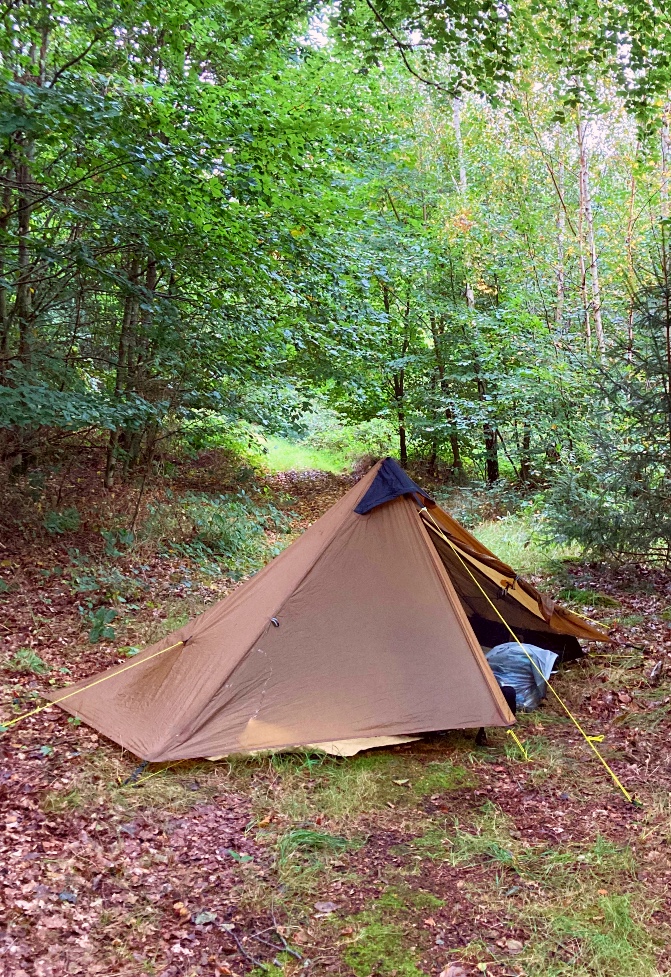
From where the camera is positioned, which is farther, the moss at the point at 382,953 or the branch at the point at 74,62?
the branch at the point at 74,62

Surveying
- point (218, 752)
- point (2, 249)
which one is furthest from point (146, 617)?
point (2, 249)

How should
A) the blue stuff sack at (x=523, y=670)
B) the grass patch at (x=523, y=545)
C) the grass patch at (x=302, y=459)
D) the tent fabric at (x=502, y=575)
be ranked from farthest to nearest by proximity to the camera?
the grass patch at (x=302, y=459)
the grass patch at (x=523, y=545)
the tent fabric at (x=502, y=575)
the blue stuff sack at (x=523, y=670)

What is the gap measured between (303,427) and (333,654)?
340 inches

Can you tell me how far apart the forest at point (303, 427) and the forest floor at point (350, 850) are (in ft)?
0.06

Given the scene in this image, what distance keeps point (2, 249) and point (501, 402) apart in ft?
26.9

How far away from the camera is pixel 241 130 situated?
20.2 ft

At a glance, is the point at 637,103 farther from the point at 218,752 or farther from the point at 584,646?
the point at 218,752

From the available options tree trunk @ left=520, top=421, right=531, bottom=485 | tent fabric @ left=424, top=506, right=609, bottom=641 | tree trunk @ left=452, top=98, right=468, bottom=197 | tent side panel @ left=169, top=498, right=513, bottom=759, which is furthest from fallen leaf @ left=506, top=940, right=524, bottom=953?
tree trunk @ left=452, top=98, right=468, bottom=197

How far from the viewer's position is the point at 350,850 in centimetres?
347

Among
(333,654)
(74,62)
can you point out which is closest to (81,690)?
(333,654)

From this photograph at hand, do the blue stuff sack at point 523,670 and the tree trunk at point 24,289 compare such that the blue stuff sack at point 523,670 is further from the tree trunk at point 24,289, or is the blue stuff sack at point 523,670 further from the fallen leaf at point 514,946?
the tree trunk at point 24,289

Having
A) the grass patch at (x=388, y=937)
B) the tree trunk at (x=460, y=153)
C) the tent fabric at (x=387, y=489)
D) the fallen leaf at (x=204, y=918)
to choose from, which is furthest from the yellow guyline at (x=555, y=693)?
the tree trunk at (x=460, y=153)

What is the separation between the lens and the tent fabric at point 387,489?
16.4 ft

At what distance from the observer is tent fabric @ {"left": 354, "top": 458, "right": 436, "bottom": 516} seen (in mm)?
5012
